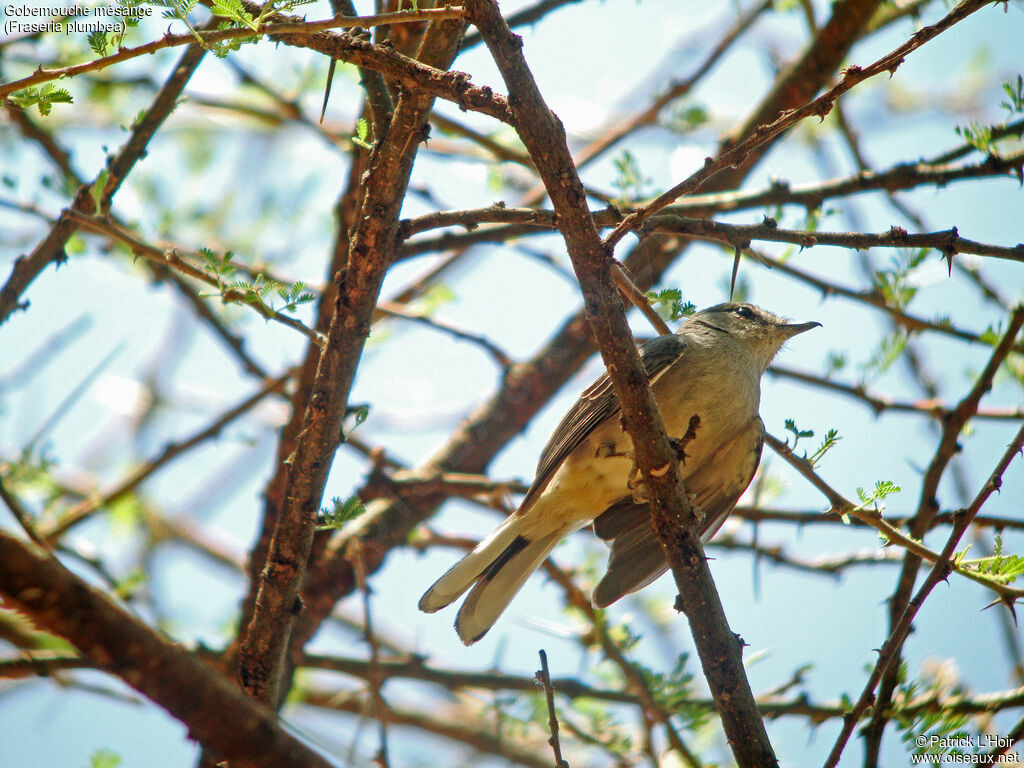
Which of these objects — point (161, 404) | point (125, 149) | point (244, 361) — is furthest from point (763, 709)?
point (161, 404)

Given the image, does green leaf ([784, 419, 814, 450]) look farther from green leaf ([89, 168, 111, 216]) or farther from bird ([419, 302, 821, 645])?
green leaf ([89, 168, 111, 216])

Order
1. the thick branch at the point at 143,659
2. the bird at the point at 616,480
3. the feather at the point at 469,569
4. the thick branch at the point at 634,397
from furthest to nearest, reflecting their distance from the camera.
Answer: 1. the bird at the point at 616,480
2. the feather at the point at 469,569
3. the thick branch at the point at 634,397
4. the thick branch at the point at 143,659

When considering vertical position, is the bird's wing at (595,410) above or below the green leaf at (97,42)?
above

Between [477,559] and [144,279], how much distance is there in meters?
3.20

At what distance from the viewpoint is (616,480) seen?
3994 mm

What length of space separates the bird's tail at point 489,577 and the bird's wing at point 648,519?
0.30m

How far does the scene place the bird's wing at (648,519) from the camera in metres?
3.84

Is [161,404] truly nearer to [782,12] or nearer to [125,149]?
[125,149]

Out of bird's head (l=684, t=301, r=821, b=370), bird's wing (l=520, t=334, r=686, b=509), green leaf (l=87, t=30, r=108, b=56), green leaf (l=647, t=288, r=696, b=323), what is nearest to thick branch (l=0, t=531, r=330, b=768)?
green leaf (l=87, t=30, r=108, b=56)

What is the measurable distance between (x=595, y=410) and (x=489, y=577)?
91 centimetres

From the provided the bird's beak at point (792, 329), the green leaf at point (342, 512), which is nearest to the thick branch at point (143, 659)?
the green leaf at point (342, 512)

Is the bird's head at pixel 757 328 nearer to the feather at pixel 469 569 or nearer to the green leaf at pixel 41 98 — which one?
the feather at pixel 469 569

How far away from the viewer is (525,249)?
5.12m

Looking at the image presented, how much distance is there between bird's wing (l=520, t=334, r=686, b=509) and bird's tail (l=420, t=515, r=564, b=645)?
0.21m
